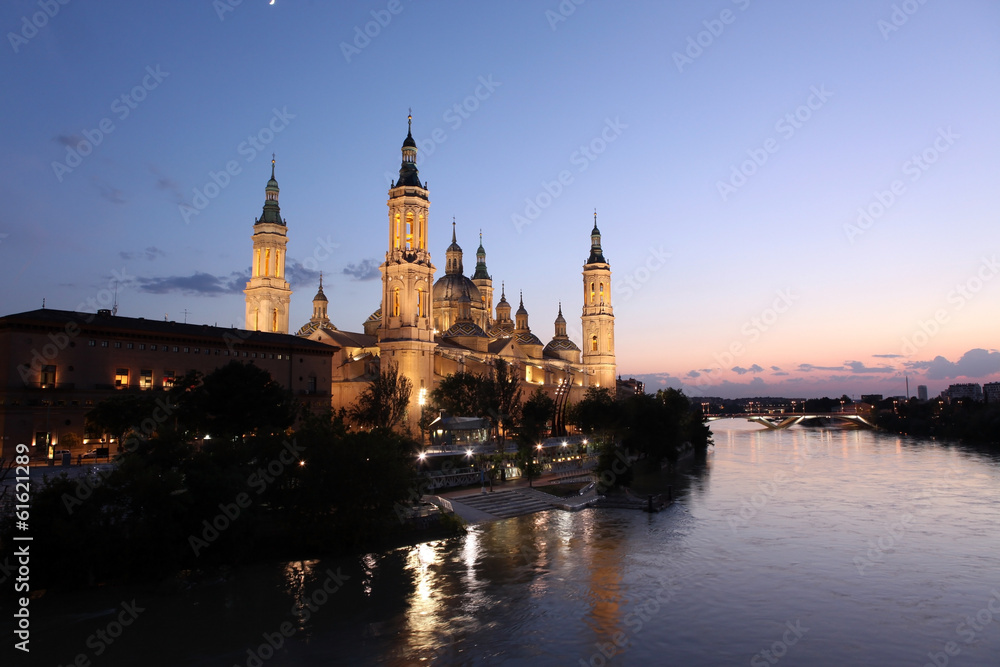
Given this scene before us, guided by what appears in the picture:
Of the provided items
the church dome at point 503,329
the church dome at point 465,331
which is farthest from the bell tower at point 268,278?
the church dome at point 503,329

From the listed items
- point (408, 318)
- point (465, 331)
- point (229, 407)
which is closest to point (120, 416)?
point (229, 407)

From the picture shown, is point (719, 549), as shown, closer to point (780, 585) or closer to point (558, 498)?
point (780, 585)

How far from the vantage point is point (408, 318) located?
72.9m

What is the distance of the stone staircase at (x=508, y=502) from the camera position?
37.9 meters

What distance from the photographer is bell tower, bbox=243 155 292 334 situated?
79.9 meters

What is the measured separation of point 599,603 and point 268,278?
6707 centimetres

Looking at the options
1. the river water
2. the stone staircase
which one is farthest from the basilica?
the river water

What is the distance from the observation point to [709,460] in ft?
256

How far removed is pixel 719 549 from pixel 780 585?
5533mm

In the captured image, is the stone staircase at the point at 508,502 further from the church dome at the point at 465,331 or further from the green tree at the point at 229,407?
the church dome at the point at 465,331

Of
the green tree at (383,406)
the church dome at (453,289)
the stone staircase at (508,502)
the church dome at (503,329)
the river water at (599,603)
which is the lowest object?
the river water at (599,603)

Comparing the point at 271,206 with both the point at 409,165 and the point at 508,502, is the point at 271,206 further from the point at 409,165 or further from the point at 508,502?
the point at 508,502

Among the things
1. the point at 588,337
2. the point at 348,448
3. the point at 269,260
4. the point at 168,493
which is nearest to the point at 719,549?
the point at 348,448

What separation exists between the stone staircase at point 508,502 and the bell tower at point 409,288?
30.4 meters
